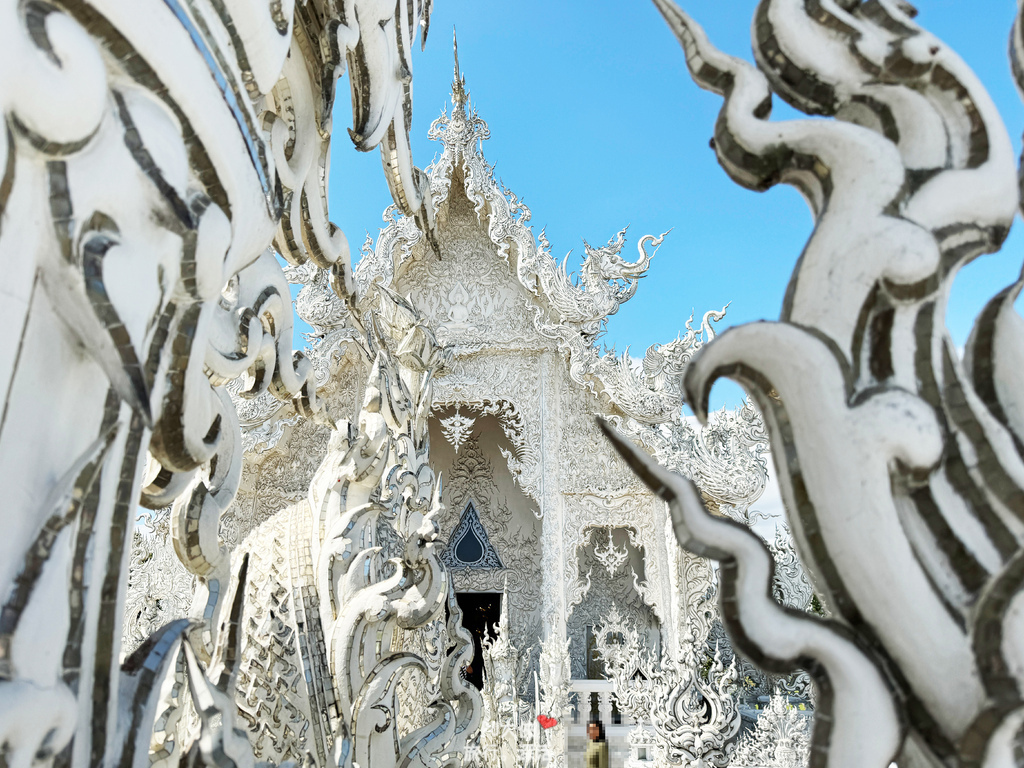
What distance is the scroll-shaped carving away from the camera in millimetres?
500

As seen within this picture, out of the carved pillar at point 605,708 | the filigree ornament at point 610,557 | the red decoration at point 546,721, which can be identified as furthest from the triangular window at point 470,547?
the red decoration at point 546,721

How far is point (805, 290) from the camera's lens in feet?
2.06

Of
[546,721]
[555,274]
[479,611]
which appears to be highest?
[555,274]

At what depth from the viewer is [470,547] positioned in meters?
7.68

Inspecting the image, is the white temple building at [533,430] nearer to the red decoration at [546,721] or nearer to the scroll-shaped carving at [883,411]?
the red decoration at [546,721]

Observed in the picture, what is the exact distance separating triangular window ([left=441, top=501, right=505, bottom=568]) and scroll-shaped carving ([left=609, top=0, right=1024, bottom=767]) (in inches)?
282

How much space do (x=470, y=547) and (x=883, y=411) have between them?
7.37 meters

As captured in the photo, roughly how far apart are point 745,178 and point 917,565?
0.39 metres

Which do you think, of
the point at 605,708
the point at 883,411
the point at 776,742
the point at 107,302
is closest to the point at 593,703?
the point at 605,708

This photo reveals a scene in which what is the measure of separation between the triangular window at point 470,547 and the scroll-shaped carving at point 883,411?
7.16 m

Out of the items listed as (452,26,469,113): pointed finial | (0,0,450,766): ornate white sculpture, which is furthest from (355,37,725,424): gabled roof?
(0,0,450,766): ornate white sculpture

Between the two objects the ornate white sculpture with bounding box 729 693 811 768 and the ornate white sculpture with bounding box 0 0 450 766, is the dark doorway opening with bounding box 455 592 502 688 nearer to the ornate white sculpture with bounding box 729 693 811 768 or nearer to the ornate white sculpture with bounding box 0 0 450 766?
the ornate white sculpture with bounding box 729 693 811 768

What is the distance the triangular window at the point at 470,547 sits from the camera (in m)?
7.56

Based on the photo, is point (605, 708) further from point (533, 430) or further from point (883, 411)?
point (883, 411)
